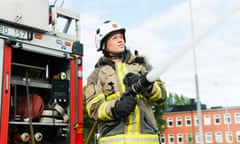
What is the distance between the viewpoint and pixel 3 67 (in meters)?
4.33

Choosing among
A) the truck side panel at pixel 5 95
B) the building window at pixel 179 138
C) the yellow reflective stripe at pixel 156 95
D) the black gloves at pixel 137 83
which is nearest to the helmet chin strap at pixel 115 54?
the black gloves at pixel 137 83

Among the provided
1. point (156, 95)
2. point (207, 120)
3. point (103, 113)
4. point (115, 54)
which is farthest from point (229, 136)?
point (103, 113)

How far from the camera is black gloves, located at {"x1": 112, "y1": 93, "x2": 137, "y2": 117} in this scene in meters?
2.80

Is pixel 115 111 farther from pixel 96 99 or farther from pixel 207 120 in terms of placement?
pixel 207 120

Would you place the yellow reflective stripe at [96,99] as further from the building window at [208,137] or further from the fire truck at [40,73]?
the building window at [208,137]

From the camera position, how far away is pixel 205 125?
198 feet

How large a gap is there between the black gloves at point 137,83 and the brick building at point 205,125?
178 ft

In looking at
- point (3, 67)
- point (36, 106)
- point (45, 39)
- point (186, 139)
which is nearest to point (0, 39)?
point (3, 67)

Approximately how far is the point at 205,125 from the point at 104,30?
59317 millimetres

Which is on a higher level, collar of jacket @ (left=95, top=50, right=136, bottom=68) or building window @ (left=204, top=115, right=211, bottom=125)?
collar of jacket @ (left=95, top=50, right=136, bottom=68)

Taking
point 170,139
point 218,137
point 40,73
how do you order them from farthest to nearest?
point 170,139, point 218,137, point 40,73

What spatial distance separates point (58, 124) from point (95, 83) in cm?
181

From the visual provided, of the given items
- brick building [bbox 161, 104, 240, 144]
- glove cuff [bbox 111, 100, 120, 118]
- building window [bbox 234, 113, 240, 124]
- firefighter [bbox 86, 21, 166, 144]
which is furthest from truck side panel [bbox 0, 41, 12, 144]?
building window [bbox 234, 113, 240, 124]

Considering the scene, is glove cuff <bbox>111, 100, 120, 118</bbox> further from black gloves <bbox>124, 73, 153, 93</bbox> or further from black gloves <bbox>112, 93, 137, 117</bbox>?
black gloves <bbox>124, 73, 153, 93</bbox>
